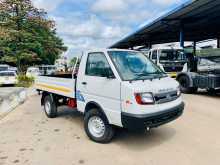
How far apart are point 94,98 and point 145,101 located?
130cm

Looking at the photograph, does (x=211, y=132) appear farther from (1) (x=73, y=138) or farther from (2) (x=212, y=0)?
(2) (x=212, y=0)

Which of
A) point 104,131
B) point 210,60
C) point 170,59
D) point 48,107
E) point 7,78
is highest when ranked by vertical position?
point 170,59

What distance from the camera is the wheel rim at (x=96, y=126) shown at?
201 inches

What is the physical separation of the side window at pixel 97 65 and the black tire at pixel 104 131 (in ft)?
2.82

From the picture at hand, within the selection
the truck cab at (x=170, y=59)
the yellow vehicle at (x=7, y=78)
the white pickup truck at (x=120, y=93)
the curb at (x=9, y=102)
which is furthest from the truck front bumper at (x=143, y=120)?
the yellow vehicle at (x=7, y=78)

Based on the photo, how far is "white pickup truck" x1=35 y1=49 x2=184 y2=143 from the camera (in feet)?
14.2

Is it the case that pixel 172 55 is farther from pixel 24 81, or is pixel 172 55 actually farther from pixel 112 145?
pixel 24 81

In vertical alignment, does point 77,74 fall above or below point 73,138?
above

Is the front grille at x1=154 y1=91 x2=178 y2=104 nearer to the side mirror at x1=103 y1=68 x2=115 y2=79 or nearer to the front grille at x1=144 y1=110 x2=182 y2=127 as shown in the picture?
the front grille at x1=144 y1=110 x2=182 y2=127

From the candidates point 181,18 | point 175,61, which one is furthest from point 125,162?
point 181,18

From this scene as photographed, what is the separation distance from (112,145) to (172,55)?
1107 centimetres

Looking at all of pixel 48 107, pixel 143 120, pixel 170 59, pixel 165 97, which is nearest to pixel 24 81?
pixel 170 59

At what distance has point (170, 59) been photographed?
1477cm

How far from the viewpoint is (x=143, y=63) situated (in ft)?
18.2
